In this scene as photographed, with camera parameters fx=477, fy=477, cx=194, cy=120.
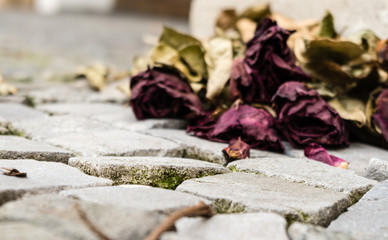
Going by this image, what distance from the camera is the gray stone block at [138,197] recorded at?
2.85ft

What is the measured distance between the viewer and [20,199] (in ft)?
2.93

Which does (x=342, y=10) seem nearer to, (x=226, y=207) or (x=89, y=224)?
(x=226, y=207)

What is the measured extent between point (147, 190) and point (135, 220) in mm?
206

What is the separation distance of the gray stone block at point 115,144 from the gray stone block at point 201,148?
3cm

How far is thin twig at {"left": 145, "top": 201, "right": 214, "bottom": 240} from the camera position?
726 mm

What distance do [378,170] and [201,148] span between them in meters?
0.49

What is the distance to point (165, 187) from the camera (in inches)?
45.0

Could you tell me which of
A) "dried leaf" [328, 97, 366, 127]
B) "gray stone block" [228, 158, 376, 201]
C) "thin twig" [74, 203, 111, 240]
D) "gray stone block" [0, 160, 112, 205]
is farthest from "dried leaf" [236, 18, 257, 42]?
"thin twig" [74, 203, 111, 240]

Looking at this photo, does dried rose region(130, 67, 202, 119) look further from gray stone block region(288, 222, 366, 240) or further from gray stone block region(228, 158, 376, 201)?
gray stone block region(288, 222, 366, 240)

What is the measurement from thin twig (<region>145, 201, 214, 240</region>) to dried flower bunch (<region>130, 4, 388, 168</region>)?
62 centimetres

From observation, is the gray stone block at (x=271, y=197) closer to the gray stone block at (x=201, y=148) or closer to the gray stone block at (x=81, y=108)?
the gray stone block at (x=201, y=148)

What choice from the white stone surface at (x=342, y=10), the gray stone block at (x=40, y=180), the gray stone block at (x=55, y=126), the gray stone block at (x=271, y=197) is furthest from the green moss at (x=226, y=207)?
the white stone surface at (x=342, y=10)

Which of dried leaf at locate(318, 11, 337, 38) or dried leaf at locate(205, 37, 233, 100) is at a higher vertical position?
dried leaf at locate(318, 11, 337, 38)

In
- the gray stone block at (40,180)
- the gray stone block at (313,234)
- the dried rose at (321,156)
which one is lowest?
the dried rose at (321,156)
